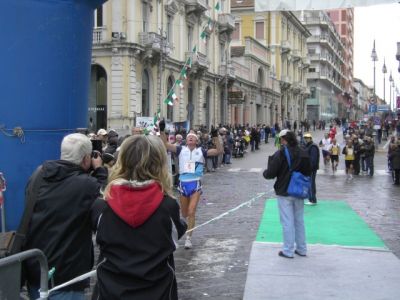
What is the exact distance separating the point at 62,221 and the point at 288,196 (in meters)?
4.47

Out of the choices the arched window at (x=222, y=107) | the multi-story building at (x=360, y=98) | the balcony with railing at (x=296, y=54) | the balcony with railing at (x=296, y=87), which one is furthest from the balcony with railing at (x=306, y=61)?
the multi-story building at (x=360, y=98)

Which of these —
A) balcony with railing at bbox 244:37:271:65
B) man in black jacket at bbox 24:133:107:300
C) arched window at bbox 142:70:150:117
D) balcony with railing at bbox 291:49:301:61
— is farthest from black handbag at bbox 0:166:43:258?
balcony with railing at bbox 291:49:301:61

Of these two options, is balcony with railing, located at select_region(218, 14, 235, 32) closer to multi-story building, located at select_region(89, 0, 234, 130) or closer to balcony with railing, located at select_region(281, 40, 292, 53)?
multi-story building, located at select_region(89, 0, 234, 130)

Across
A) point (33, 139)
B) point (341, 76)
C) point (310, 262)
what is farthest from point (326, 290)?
point (341, 76)

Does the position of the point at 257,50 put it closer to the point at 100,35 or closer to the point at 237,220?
the point at 100,35

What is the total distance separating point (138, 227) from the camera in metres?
3.03

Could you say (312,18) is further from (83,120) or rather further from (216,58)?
(83,120)

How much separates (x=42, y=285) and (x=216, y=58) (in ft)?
148

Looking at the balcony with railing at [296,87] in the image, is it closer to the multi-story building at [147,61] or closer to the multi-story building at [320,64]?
the multi-story building at [320,64]

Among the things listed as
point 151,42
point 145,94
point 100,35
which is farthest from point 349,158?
point 145,94

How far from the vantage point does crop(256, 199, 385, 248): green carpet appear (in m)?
8.97

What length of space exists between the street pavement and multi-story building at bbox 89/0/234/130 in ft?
33.6

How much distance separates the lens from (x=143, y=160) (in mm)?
3072

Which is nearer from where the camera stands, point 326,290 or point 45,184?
point 45,184
